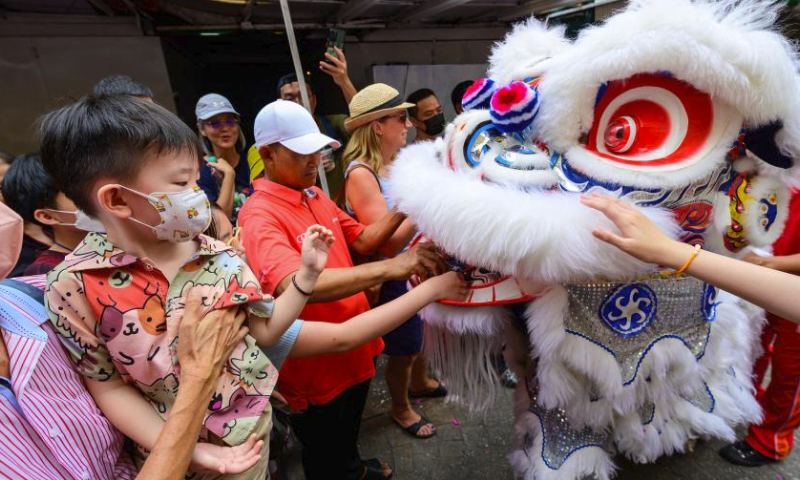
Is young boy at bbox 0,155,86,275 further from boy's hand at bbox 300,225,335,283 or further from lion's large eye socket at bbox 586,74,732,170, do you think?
lion's large eye socket at bbox 586,74,732,170

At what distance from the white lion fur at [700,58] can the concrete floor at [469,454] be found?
63.1 inches

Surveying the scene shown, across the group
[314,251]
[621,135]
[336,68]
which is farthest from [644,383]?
[336,68]

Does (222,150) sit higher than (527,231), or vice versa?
(527,231)

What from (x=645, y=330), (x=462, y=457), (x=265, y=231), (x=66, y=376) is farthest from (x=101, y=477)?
(x=462, y=457)

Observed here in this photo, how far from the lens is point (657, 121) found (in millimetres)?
1131

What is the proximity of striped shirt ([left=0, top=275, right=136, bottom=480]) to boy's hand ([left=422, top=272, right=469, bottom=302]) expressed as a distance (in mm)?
855

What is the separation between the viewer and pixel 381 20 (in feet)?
18.6

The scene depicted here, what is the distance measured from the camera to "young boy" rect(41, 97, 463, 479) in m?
0.89

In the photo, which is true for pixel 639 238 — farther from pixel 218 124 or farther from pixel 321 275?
pixel 218 124

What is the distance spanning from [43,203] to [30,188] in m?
0.06

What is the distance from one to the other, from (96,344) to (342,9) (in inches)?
194

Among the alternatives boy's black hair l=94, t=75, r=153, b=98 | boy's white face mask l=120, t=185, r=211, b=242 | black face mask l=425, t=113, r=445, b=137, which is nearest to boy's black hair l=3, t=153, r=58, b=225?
boy's white face mask l=120, t=185, r=211, b=242

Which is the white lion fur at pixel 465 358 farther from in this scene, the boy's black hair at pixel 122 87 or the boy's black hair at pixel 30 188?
the boy's black hair at pixel 122 87

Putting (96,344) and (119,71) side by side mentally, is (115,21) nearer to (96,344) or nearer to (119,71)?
(119,71)
